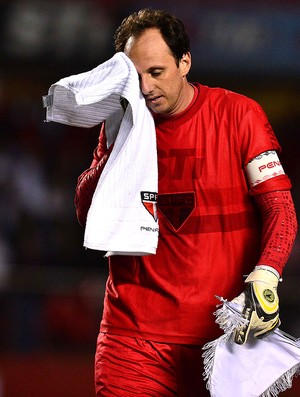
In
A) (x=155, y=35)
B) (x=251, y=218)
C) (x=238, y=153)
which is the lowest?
(x=251, y=218)

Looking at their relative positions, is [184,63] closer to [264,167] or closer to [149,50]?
[149,50]

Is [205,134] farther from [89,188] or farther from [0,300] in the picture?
[0,300]

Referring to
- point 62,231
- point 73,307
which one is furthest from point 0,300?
point 62,231

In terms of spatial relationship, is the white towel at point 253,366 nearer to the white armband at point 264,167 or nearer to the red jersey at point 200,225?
the red jersey at point 200,225

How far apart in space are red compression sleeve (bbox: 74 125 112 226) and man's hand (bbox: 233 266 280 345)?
68cm

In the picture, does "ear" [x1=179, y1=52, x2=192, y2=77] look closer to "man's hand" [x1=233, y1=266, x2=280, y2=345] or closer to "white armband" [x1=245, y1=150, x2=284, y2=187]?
"white armband" [x1=245, y1=150, x2=284, y2=187]

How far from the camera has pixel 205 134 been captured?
11.3 ft

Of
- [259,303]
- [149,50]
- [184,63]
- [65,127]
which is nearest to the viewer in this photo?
[259,303]

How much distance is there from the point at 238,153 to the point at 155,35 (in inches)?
18.5

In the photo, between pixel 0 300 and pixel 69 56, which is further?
pixel 69 56

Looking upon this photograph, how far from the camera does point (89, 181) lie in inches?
139

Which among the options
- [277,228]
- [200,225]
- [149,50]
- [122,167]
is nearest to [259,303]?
[277,228]

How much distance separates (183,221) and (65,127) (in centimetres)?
528

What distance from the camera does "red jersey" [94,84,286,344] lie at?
3.41 m
